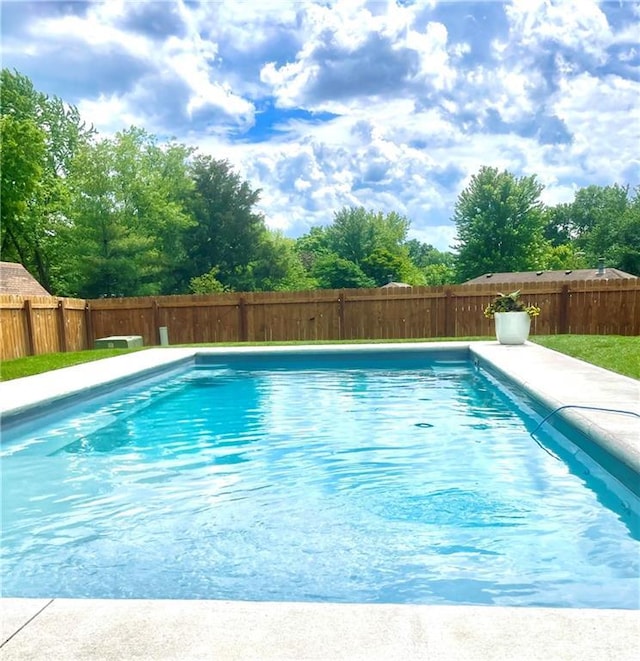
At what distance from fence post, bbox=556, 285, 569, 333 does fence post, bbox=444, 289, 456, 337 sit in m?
2.55

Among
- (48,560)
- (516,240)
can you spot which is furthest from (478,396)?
(516,240)

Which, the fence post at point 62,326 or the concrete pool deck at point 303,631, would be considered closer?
the concrete pool deck at point 303,631

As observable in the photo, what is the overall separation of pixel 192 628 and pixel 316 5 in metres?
9.42

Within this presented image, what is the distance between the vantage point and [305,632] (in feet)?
5.46

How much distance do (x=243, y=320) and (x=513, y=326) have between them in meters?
7.65

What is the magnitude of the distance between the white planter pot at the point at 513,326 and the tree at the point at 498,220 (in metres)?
27.2

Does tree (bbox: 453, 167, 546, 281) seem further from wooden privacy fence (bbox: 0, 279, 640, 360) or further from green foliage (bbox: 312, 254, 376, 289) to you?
wooden privacy fence (bbox: 0, 279, 640, 360)

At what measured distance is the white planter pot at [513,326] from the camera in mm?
10898

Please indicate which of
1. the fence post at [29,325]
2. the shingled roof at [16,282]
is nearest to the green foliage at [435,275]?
the shingled roof at [16,282]

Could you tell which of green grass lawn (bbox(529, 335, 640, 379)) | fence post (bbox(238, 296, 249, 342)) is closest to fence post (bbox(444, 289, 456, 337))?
green grass lawn (bbox(529, 335, 640, 379))

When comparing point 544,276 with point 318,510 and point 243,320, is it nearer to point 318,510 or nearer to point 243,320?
point 243,320

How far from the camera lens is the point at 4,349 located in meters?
11.6

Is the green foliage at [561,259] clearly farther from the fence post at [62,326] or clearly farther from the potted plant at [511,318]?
the fence post at [62,326]

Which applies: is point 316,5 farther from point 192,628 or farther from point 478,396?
point 192,628
